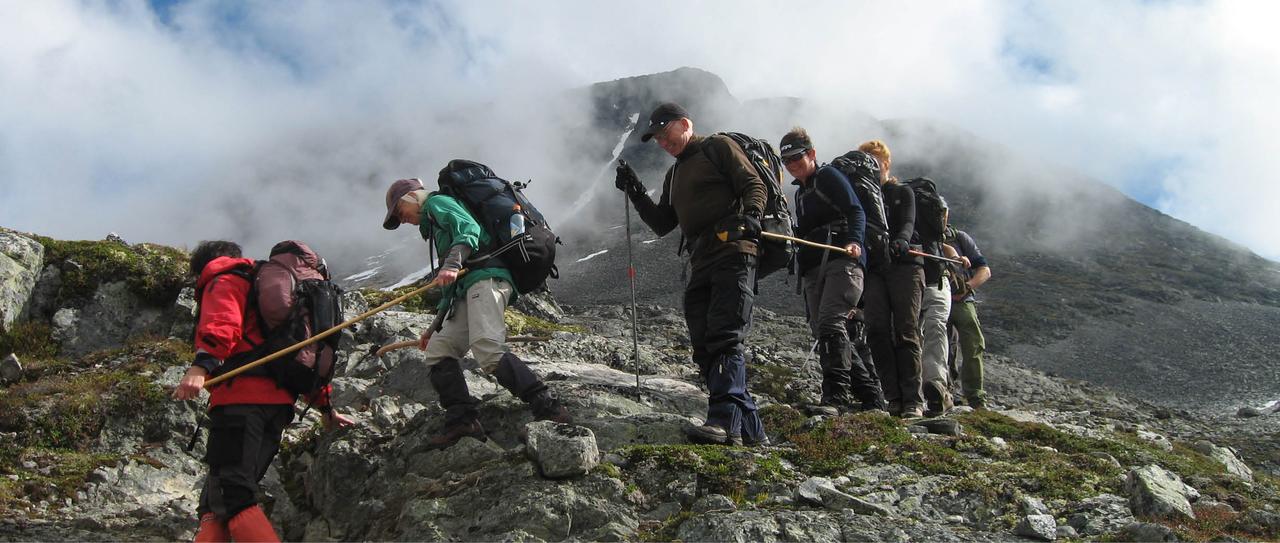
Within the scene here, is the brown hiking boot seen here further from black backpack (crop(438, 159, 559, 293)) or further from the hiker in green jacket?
black backpack (crop(438, 159, 559, 293))

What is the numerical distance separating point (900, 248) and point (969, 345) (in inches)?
118

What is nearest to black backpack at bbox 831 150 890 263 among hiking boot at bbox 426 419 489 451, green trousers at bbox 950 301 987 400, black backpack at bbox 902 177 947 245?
black backpack at bbox 902 177 947 245

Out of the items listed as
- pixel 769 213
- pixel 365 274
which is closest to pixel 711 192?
pixel 769 213

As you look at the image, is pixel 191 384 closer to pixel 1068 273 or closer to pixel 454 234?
pixel 454 234

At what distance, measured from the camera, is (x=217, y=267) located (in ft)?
17.3

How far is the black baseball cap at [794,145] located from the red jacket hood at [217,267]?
5.12 meters

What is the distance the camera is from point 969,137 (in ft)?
314

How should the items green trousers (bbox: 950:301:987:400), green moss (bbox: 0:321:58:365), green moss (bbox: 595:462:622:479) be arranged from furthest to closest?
green moss (bbox: 0:321:58:365), green trousers (bbox: 950:301:987:400), green moss (bbox: 595:462:622:479)

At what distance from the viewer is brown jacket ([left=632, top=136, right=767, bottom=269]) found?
6.60m

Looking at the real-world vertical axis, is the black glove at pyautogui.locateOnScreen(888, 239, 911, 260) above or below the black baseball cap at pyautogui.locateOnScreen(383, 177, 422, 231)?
below

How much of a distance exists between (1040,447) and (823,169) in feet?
10.6

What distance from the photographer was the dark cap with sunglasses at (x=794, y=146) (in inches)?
331

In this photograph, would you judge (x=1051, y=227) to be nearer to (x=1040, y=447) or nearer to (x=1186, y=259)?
(x=1186, y=259)

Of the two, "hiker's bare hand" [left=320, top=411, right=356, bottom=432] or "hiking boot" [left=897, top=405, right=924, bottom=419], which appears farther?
"hiking boot" [left=897, top=405, right=924, bottom=419]
